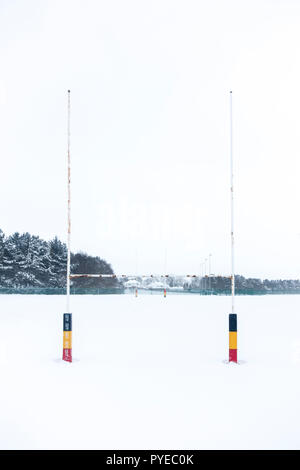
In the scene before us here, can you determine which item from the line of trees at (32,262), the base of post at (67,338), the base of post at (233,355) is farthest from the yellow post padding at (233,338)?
the line of trees at (32,262)

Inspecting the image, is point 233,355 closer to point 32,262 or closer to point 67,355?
point 67,355

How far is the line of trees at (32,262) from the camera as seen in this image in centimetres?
8162

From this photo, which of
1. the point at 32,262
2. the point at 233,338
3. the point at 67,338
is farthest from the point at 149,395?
the point at 32,262

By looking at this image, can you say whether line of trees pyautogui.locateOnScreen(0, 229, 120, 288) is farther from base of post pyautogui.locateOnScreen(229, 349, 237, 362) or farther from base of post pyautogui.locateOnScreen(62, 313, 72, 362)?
base of post pyautogui.locateOnScreen(229, 349, 237, 362)

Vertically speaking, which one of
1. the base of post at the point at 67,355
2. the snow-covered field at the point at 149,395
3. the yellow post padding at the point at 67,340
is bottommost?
the snow-covered field at the point at 149,395

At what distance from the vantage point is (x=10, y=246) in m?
82.9

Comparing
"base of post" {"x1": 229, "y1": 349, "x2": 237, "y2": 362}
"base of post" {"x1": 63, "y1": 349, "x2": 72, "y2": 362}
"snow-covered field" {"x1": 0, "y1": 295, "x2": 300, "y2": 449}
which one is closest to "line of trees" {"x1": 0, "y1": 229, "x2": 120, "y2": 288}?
"snow-covered field" {"x1": 0, "y1": 295, "x2": 300, "y2": 449}

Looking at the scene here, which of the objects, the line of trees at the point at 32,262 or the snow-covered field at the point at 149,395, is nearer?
the snow-covered field at the point at 149,395

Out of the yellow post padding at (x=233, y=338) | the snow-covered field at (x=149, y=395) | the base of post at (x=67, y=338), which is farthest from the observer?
the base of post at (x=67, y=338)

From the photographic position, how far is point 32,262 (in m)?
83.8

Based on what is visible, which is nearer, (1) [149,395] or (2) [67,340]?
(1) [149,395]

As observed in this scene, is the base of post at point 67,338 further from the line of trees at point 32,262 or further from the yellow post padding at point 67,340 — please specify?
the line of trees at point 32,262

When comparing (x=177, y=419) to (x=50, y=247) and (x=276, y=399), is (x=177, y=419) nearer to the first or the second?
(x=276, y=399)

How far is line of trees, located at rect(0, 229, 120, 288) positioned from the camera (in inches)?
3214
